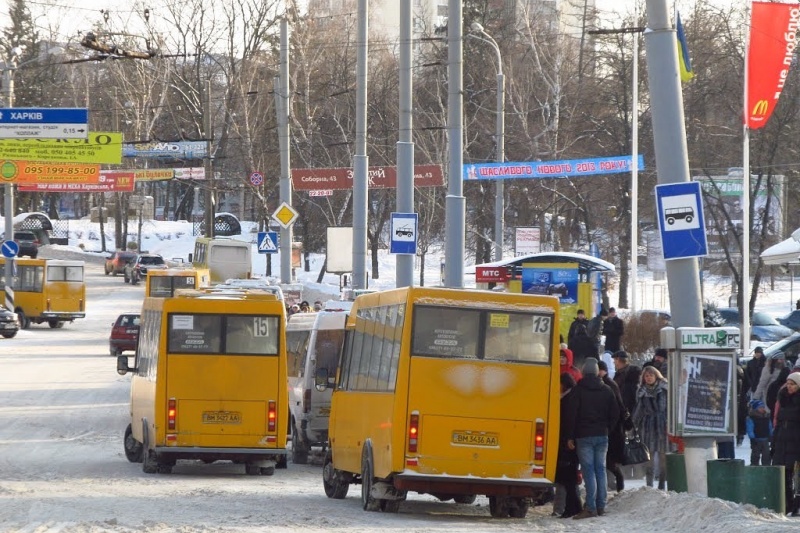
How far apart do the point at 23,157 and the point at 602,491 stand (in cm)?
4079

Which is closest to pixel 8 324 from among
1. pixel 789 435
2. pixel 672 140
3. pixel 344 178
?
pixel 344 178

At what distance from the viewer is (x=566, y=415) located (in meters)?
14.1

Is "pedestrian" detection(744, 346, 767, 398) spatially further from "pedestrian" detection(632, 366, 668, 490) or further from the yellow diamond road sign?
the yellow diamond road sign

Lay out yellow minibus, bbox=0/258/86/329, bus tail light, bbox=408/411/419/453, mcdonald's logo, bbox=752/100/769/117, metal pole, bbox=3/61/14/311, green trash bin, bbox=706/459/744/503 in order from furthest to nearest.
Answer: yellow minibus, bbox=0/258/86/329
metal pole, bbox=3/61/14/311
mcdonald's logo, bbox=752/100/769/117
bus tail light, bbox=408/411/419/453
green trash bin, bbox=706/459/744/503

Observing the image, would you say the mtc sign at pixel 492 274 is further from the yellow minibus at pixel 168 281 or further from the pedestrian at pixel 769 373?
the yellow minibus at pixel 168 281

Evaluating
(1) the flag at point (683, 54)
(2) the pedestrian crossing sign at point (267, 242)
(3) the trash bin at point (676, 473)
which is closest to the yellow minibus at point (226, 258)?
(2) the pedestrian crossing sign at point (267, 242)

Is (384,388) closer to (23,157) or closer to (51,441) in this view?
(51,441)

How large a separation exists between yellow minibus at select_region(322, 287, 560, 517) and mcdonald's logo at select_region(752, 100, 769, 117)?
16274 millimetres

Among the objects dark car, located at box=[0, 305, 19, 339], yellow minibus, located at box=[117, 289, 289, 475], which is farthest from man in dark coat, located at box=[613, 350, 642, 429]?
dark car, located at box=[0, 305, 19, 339]

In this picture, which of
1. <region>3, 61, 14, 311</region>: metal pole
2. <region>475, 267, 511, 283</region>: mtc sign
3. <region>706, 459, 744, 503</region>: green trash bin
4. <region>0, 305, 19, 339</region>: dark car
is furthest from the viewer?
<region>0, 305, 19, 339</region>: dark car

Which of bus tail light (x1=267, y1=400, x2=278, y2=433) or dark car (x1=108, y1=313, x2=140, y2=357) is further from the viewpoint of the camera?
dark car (x1=108, y1=313, x2=140, y2=357)

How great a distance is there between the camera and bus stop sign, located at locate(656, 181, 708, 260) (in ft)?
41.7

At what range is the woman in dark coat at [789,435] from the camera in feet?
47.5

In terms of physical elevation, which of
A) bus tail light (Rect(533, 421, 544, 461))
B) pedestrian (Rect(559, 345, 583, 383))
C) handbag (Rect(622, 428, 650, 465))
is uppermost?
pedestrian (Rect(559, 345, 583, 383))
